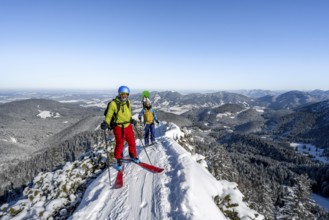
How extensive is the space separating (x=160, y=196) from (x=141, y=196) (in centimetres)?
97

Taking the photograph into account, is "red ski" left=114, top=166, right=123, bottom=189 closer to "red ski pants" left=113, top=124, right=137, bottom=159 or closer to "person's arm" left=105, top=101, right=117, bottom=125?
"red ski pants" left=113, top=124, right=137, bottom=159

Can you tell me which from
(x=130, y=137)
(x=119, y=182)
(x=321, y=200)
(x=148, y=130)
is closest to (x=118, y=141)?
(x=130, y=137)

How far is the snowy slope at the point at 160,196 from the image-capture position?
917cm

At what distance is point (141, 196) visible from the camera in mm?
10555

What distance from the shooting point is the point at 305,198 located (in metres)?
23.1

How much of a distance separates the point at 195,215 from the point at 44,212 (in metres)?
8.00

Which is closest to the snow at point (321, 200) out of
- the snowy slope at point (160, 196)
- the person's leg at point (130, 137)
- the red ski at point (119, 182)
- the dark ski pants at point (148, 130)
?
the dark ski pants at point (148, 130)

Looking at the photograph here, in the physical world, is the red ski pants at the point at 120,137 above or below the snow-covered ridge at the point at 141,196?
above

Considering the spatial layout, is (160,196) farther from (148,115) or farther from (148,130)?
(148,130)

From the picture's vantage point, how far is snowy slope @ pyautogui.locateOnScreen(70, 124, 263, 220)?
361 inches

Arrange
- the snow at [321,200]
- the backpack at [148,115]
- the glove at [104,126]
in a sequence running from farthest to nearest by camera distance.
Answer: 1. the snow at [321,200]
2. the backpack at [148,115]
3. the glove at [104,126]

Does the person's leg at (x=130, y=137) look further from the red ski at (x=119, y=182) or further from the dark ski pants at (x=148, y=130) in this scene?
the dark ski pants at (x=148, y=130)

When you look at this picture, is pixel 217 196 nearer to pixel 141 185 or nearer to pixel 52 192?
pixel 141 185

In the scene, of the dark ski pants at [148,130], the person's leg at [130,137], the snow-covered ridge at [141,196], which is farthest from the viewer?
the dark ski pants at [148,130]
